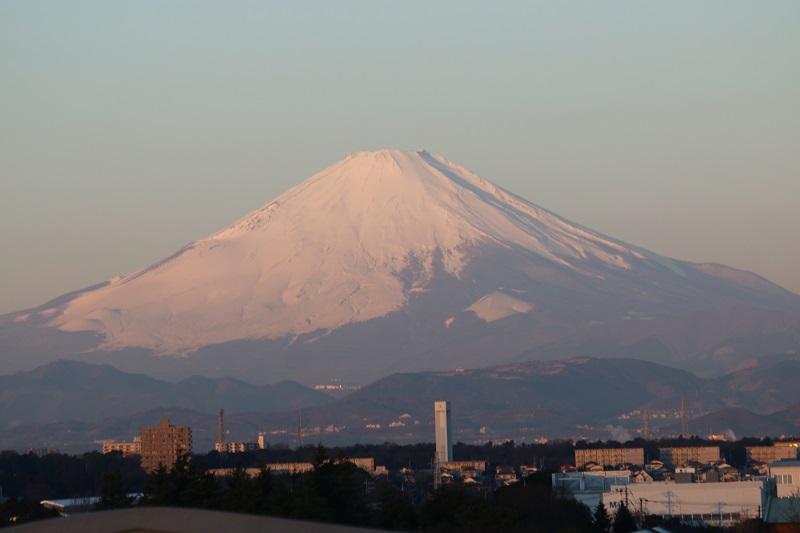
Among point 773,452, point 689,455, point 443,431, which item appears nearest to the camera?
point 773,452

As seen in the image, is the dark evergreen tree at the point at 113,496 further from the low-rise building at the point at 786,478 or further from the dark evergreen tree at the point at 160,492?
the low-rise building at the point at 786,478

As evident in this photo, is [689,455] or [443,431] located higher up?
[443,431]

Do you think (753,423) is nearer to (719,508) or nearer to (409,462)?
(409,462)

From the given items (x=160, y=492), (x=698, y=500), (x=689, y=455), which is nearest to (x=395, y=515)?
(x=160, y=492)

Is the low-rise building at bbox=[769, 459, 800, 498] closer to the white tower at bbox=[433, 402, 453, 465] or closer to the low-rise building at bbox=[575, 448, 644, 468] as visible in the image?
the low-rise building at bbox=[575, 448, 644, 468]

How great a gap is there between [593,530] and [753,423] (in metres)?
147

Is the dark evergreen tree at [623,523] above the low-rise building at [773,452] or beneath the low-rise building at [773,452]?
beneath

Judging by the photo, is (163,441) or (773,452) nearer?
(773,452)

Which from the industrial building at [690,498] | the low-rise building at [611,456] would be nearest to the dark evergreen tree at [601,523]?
the industrial building at [690,498]

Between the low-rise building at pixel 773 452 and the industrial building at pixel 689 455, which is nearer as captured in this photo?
the low-rise building at pixel 773 452

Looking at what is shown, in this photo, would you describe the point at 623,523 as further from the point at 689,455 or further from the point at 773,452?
the point at 773,452

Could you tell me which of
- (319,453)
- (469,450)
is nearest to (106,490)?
(319,453)

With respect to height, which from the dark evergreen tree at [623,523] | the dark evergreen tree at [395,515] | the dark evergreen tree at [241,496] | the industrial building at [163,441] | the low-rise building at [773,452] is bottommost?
Answer: the dark evergreen tree at [623,523]

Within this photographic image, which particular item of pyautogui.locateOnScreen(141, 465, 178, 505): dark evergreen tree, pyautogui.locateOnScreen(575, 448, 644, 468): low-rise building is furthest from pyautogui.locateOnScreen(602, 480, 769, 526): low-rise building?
pyautogui.locateOnScreen(575, 448, 644, 468): low-rise building
